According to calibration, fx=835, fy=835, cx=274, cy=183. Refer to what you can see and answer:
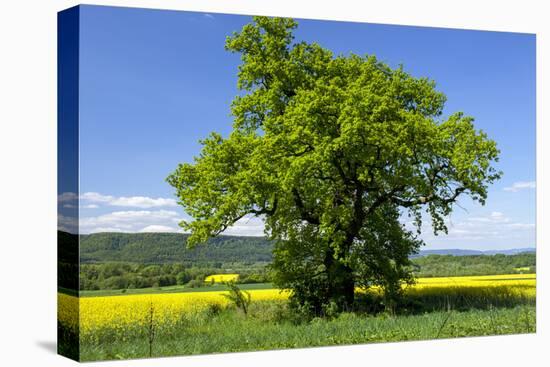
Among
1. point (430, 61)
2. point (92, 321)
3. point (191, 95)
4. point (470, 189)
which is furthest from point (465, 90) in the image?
point (92, 321)

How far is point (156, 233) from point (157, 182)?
1072mm

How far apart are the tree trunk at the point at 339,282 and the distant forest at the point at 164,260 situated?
1509 mm

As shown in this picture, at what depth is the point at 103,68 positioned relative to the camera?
52.1ft

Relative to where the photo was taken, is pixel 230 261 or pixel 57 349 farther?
pixel 230 261

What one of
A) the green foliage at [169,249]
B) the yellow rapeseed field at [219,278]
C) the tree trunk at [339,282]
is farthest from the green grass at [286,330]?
the green foliage at [169,249]

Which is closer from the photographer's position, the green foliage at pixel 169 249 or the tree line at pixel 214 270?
the green foliage at pixel 169 249

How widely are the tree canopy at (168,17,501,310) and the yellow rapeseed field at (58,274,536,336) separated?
0.84 meters

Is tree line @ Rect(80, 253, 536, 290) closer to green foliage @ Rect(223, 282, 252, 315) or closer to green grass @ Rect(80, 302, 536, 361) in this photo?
green foliage @ Rect(223, 282, 252, 315)

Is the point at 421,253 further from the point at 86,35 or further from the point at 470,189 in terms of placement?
the point at 86,35

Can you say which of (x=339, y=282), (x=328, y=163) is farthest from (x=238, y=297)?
(x=328, y=163)

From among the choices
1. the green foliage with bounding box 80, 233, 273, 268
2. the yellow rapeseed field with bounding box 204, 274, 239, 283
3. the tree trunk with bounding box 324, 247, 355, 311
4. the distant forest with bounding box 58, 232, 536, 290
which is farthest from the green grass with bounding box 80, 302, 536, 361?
the green foliage with bounding box 80, 233, 273, 268

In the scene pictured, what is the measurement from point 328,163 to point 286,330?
149 inches

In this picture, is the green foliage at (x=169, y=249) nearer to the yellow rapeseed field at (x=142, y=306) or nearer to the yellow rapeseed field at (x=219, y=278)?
the yellow rapeseed field at (x=219, y=278)

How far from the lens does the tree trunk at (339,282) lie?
1927 centimetres
